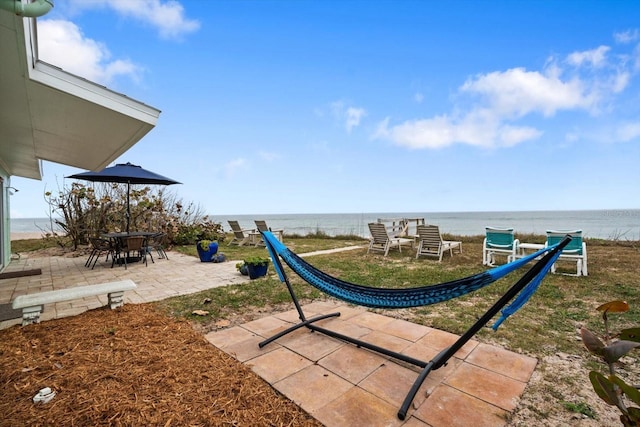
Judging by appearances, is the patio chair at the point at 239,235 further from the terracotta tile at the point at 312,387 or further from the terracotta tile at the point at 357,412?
the terracotta tile at the point at 357,412

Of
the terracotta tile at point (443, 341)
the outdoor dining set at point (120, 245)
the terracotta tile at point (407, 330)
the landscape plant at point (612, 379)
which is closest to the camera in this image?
the landscape plant at point (612, 379)

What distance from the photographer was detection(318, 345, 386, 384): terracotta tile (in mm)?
2188

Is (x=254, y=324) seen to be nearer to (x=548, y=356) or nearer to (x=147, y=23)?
(x=548, y=356)

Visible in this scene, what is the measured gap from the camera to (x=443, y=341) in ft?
9.05

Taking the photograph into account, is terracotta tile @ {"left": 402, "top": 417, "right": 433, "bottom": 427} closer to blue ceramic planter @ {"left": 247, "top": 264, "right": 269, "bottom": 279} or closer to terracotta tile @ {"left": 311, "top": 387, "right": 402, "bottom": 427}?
terracotta tile @ {"left": 311, "top": 387, "right": 402, "bottom": 427}

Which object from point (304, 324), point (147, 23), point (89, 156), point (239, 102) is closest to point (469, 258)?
point (304, 324)

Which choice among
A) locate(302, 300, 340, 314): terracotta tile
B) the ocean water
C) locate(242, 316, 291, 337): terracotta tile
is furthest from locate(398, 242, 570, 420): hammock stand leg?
the ocean water

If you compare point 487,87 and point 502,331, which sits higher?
point 487,87

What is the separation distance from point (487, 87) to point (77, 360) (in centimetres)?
1268

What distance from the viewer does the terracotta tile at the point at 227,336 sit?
9.07 feet

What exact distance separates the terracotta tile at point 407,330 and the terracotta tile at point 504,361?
0.50 metres

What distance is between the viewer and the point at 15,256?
26.5 feet

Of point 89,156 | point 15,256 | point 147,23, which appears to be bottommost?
point 15,256

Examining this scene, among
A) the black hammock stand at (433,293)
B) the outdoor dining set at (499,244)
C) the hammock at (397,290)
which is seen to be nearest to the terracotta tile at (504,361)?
the black hammock stand at (433,293)
